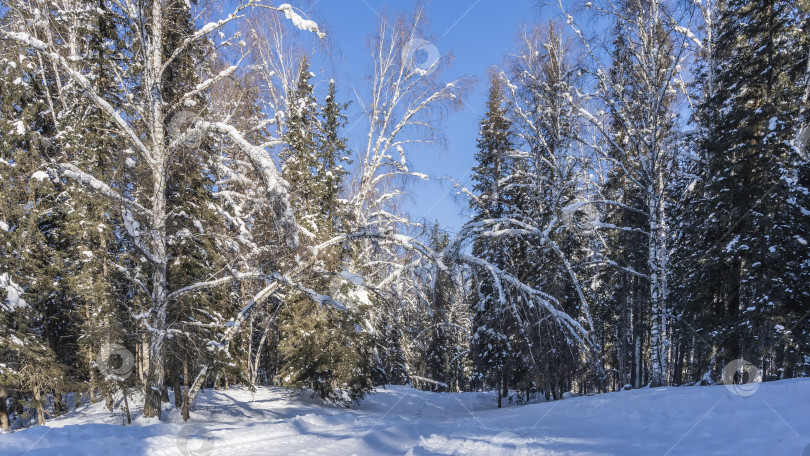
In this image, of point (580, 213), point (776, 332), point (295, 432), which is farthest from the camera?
point (580, 213)

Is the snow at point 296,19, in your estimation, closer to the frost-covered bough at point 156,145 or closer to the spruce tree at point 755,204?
the frost-covered bough at point 156,145

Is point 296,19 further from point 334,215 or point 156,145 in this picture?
point 334,215

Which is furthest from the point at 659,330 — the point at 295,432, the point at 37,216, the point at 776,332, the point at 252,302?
the point at 37,216

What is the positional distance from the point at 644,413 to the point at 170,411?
36.9ft

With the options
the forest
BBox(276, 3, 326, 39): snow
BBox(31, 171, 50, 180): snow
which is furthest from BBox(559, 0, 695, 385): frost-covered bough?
BBox(31, 171, 50, 180): snow

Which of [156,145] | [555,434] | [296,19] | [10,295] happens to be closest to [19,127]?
[10,295]

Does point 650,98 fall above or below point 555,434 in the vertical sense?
above

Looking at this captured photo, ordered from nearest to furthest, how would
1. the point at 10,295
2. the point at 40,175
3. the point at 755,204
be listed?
the point at 10,295, the point at 755,204, the point at 40,175

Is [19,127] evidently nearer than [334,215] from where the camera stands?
Yes

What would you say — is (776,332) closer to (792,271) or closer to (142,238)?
(792,271)

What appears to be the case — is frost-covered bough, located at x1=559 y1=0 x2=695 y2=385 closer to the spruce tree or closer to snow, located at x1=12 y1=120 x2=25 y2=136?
the spruce tree

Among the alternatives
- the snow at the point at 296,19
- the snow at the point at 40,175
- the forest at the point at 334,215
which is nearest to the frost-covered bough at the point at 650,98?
the forest at the point at 334,215

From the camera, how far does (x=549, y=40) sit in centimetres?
1406

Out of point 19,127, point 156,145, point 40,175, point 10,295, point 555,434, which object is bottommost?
point 555,434
